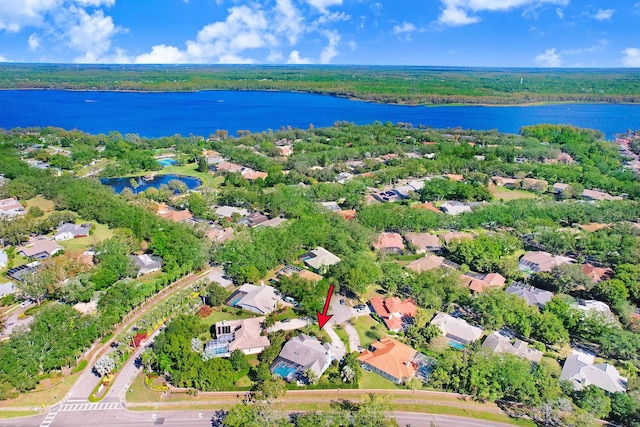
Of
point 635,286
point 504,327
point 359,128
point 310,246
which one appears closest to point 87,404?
point 310,246

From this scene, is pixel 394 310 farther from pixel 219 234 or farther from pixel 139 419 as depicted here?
pixel 219 234

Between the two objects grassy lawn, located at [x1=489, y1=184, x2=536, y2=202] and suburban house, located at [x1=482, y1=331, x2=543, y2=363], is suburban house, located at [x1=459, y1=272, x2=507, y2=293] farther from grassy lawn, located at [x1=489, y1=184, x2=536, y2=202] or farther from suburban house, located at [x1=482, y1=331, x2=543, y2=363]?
grassy lawn, located at [x1=489, y1=184, x2=536, y2=202]

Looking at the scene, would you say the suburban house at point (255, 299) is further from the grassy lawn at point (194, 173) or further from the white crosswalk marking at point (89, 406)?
the grassy lawn at point (194, 173)

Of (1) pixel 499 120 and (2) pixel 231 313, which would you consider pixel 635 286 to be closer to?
(2) pixel 231 313

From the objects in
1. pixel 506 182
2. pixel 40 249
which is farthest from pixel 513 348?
pixel 506 182

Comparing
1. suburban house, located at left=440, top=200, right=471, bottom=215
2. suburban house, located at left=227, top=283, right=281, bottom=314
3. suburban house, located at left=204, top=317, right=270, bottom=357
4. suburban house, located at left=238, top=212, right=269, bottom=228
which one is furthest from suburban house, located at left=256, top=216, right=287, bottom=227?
suburban house, located at left=440, top=200, right=471, bottom=215

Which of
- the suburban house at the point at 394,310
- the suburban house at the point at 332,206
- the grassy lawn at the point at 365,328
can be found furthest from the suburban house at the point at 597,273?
the suburban house at the point at 332,206

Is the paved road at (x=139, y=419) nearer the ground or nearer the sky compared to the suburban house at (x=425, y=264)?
nearer the ground
